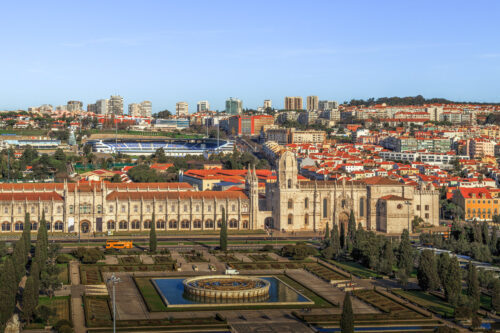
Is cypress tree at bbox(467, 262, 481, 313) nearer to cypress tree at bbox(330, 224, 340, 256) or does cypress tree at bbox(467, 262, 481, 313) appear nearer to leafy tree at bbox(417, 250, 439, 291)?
leafy tree at bbox(417, 250, 439, 291)

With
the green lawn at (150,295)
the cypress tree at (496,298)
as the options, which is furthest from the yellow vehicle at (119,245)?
the cypress tree at (496,298)

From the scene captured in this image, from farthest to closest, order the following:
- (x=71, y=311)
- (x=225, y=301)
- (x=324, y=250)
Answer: (x=324, y=250) → (x=225, y=301) → (x=71, y=311)

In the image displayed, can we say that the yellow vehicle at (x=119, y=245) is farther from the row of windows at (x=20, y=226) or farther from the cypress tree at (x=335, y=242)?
the cypress tree at (x=335, y=242)

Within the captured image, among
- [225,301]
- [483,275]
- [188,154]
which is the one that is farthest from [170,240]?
[188,154]

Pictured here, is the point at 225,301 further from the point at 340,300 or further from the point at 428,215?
the point at 428,215

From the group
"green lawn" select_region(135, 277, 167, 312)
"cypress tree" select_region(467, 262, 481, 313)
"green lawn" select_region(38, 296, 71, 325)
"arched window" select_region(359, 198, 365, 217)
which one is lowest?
"green lawn" select_region(135, 277, 167, 312)

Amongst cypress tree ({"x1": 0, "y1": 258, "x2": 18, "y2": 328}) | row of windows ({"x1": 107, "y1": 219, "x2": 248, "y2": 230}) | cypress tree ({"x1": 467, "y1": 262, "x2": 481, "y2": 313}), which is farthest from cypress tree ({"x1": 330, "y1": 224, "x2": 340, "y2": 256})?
cypress tree ({"x1": 0, "y1": 258, "x2": 18, "y2": 328})
